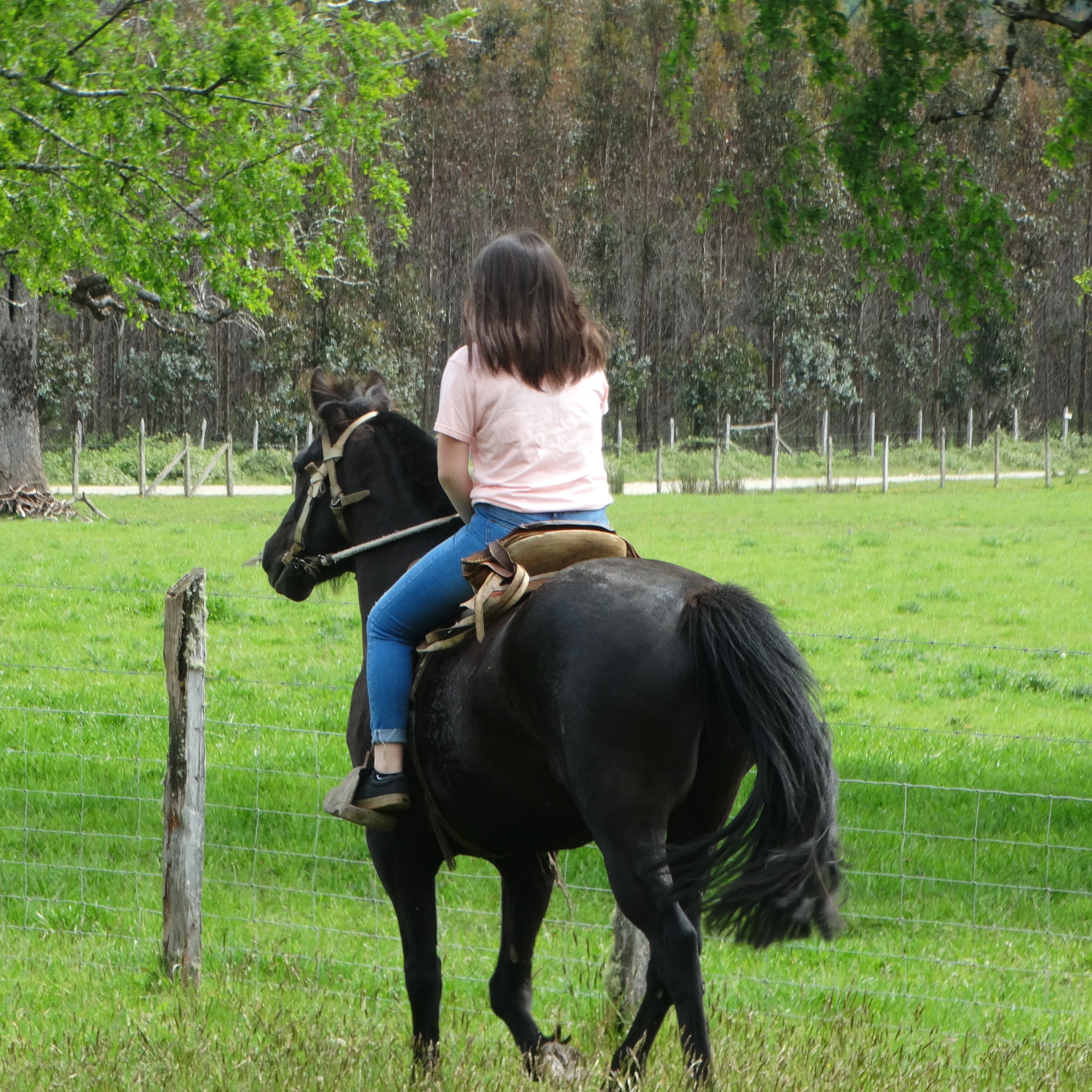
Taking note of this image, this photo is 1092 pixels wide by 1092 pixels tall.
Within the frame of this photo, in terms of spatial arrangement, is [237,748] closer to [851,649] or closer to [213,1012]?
[213,1012]

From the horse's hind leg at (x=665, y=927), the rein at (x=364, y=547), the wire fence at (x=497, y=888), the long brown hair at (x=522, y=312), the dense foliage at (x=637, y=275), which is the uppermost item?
the dense foliage at (x=637, y=275)

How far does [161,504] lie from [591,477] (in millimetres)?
26814

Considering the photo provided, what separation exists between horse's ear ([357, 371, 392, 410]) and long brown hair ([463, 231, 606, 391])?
1.08 m

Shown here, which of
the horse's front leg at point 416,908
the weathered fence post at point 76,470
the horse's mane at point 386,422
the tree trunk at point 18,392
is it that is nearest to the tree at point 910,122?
the horse's mane at point 386,422

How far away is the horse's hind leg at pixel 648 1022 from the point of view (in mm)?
3434

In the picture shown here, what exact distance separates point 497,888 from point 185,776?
6.96 feet

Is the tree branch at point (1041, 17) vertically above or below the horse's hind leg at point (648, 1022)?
above

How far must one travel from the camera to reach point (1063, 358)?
6450 centimetres

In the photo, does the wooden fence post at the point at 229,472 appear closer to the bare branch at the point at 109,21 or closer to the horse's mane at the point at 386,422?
the bare branch at the point at 109,21

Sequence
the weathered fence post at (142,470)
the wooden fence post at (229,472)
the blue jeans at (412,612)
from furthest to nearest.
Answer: the wooden fence post at (229,472) → the weathered fence post at (142,470) → the blue jeans at (412,612)

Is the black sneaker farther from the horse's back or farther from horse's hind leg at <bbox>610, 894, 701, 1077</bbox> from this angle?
horse's hind leg at <bbox>610, 894, 701, 1077</bbox>

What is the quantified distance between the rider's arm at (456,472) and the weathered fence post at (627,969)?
1.56 m

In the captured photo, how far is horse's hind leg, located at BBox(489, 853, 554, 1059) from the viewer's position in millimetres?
4047

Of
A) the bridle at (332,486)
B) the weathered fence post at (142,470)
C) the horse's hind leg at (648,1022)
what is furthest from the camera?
the weathered fence post at (142,470)
